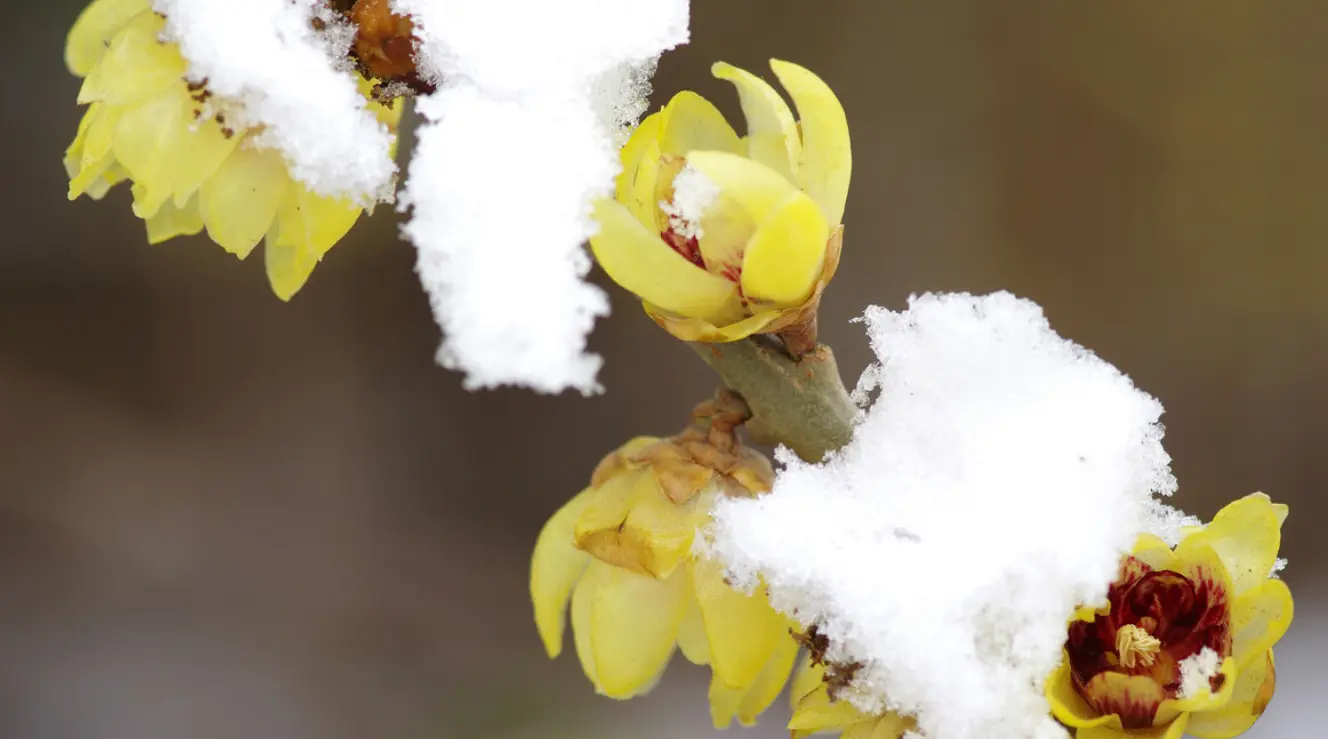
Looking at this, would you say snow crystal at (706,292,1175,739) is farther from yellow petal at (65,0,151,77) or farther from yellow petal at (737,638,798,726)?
yellow petal at (65,0,151,77)

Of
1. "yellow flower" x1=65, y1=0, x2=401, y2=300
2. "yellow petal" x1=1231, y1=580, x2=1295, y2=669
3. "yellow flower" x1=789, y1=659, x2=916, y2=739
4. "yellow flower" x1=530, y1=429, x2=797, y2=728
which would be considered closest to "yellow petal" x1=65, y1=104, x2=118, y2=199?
"yellow flower" x1=65, y1=0, x2=401, y2=300

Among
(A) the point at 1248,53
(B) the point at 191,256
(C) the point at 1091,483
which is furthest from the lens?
(B) the point at 191,256

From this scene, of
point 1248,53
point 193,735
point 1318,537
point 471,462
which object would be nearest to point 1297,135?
point 1248,53

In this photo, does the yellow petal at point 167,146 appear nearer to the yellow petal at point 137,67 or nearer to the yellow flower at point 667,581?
the yellow petal at point 137,67

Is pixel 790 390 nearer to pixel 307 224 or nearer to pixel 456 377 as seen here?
pixel 307 224

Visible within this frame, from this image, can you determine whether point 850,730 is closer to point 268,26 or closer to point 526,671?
point 268,26

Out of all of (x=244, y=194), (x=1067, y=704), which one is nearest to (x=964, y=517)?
(x=1067, y=704)
